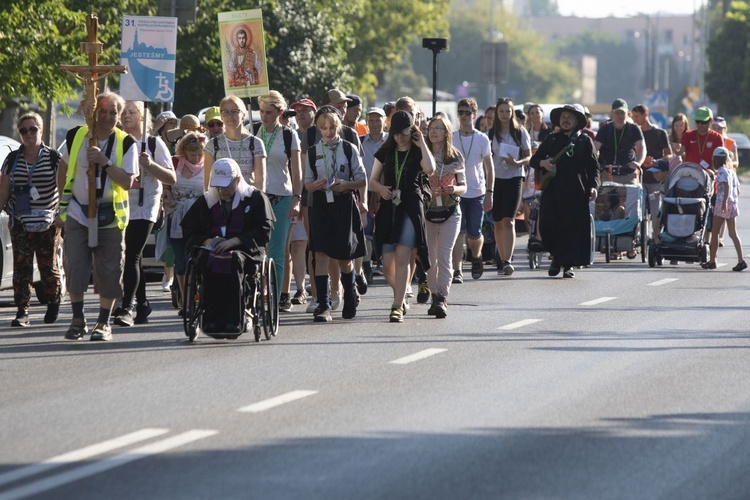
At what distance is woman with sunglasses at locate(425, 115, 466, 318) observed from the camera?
14.6m

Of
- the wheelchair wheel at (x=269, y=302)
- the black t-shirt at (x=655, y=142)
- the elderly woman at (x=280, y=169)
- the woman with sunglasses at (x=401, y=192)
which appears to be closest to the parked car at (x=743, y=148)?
the black t-shirt at (x=655, y=142)

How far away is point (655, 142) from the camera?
23.5 meters

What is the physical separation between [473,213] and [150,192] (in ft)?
17.1

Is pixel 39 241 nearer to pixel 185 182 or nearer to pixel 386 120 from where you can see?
pixel 185 182

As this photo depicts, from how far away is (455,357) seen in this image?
11891mm

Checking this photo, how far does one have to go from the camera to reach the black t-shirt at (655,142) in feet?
76.7

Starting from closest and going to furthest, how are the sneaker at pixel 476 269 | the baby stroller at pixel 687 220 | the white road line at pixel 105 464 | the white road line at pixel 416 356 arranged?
the white road line at pixel 105 464 → the white road line at pixel 416 356 → the sneaker at pixel 476 269 → the baby stroller at pixel 687 220

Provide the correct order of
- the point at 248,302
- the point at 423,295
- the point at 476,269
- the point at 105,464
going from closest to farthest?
the point at 105,464, the point at 248,302, the point at 423,295, the point at 476,269

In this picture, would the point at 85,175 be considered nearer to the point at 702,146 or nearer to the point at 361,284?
the point at 361,284

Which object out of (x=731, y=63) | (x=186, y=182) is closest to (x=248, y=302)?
(x=186, y=182)

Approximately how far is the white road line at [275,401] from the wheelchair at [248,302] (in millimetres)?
2583

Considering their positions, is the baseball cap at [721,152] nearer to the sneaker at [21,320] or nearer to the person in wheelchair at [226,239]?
the person in wheelchair at [226,239]

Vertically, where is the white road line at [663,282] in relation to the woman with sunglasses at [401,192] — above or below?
below

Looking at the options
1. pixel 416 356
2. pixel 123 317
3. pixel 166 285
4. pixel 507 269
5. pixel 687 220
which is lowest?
pixel 416 356
